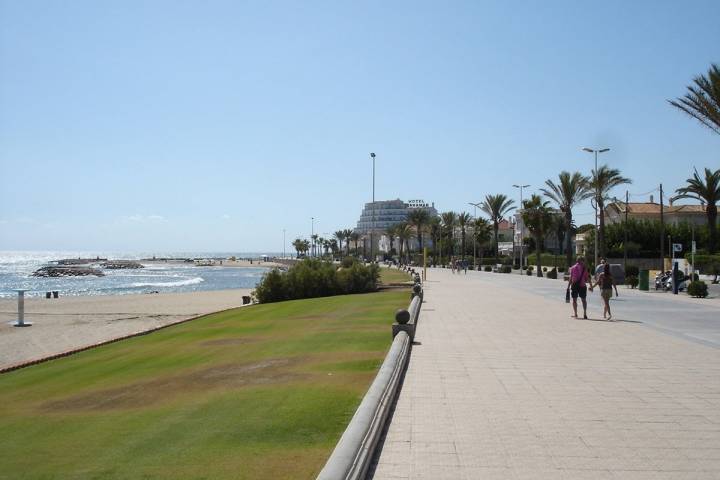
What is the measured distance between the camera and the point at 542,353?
12086 mm

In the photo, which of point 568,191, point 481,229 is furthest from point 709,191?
point 481,229

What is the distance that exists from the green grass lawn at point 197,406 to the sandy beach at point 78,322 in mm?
6446

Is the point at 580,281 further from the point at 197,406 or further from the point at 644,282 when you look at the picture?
the point at 644,282

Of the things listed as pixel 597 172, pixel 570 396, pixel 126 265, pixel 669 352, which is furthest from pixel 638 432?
pixel 126 265

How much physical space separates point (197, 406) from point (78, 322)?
27.5m

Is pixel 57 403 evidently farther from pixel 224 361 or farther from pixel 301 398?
pixel 301 398

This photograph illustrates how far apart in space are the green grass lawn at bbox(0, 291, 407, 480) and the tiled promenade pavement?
2.86 ft

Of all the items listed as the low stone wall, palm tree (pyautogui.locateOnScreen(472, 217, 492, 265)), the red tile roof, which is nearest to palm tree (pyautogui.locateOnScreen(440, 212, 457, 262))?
palm tree (pyautogui.locateOnScreen(472, 217, 492, 265))

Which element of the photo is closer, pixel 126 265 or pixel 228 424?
pixel 228 424

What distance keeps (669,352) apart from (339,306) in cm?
1409

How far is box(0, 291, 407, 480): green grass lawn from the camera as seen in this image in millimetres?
6480

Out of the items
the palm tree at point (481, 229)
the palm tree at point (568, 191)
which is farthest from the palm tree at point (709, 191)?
the palm tree at point (481, 229)

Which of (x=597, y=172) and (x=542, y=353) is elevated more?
(x=597, y=172)

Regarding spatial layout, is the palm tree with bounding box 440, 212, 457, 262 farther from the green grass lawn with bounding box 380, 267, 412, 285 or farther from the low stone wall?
the low stone wall
